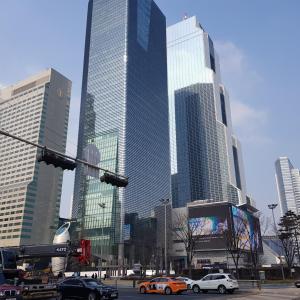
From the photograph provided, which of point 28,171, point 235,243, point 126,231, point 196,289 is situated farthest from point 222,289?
point 28,171

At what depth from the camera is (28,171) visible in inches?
7087

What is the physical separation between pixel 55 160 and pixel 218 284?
2246cm

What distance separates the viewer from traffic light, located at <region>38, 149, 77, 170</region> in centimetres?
1741

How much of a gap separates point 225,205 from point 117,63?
87.4 metres

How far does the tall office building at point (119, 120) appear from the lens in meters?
156

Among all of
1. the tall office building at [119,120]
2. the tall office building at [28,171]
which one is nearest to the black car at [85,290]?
the tall office building at [119,120]

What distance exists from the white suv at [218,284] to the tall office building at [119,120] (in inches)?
4471

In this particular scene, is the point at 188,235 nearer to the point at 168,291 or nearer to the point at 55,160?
the point at 168,291

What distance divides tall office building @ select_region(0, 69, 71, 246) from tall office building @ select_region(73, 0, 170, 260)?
17.3 metres

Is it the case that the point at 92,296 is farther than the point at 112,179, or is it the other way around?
the point at 92,296

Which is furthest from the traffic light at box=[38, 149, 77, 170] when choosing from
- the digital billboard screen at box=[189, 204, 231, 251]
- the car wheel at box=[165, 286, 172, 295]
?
the digital billboard screen at box=[189, 204, 231, 251]

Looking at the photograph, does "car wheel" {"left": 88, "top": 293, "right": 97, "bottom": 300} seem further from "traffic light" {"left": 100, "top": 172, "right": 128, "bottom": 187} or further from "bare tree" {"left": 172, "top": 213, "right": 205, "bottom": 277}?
"bare tree" {"left": 172, "top": 213, "right": 205, "bottom": 277}

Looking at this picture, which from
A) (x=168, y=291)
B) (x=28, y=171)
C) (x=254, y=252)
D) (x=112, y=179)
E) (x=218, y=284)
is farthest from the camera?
(x=28, y=171)

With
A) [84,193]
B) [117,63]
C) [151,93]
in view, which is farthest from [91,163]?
[151,93]
